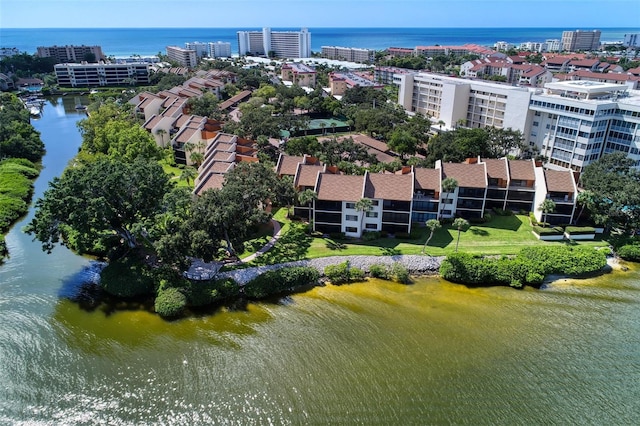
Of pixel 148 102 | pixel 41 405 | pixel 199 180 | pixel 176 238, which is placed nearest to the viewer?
pixel 41 405

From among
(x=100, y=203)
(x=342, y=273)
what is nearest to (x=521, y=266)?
(x=342, y=273)

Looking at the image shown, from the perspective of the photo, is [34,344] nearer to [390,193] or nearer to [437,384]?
[437,384]

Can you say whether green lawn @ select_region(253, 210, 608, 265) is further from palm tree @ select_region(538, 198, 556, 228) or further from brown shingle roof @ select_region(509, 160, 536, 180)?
brown shingle roof @ select_region(509, 160, 536, 180)

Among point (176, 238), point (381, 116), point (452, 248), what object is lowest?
point (452, 248)

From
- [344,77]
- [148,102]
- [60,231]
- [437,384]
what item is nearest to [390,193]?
[437,384]

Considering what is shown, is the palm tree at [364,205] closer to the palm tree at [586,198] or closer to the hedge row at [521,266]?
the hedge row at [521,266]

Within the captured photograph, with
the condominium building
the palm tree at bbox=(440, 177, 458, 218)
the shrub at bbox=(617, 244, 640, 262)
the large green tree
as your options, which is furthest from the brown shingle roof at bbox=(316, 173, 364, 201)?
the condominium building

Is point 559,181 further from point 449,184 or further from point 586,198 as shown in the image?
point 449,184

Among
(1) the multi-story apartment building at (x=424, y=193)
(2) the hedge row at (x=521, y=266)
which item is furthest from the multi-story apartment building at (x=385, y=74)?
(2) the hedge row at (x=521, y=266)
